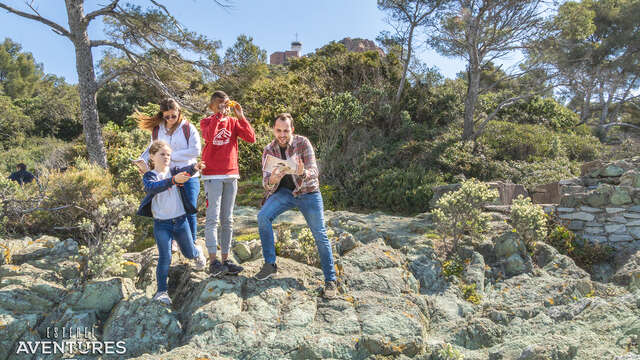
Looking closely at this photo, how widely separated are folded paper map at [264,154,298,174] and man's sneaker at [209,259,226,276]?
3.67 ft

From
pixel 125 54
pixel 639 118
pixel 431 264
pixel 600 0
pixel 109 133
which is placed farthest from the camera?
pixel 639 118

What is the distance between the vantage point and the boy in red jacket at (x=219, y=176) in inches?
136

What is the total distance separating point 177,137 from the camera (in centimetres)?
355

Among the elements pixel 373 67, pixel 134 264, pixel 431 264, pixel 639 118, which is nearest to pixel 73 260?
pixel 134 264

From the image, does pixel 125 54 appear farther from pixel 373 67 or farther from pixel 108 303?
pixel 373 67

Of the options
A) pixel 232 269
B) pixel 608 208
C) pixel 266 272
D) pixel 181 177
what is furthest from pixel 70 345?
pixel 608 208

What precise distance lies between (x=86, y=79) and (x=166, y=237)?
270 inches

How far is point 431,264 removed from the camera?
4.46 metres

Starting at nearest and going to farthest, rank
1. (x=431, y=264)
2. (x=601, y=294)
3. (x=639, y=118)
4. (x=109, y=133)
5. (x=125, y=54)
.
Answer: (x=601, y=294) < (x=431, y=264) < (x=125, y=54) < (x=109, y=133) < (x=639, y=118)

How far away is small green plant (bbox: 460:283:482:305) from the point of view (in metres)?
4.05

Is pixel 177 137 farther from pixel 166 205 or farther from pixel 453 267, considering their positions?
pixel 453 267

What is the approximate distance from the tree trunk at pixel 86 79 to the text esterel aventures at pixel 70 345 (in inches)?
239

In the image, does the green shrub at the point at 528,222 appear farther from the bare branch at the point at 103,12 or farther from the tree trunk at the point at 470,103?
the bare branch at the point at 103,12

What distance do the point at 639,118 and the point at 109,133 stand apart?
32713 millimetres
